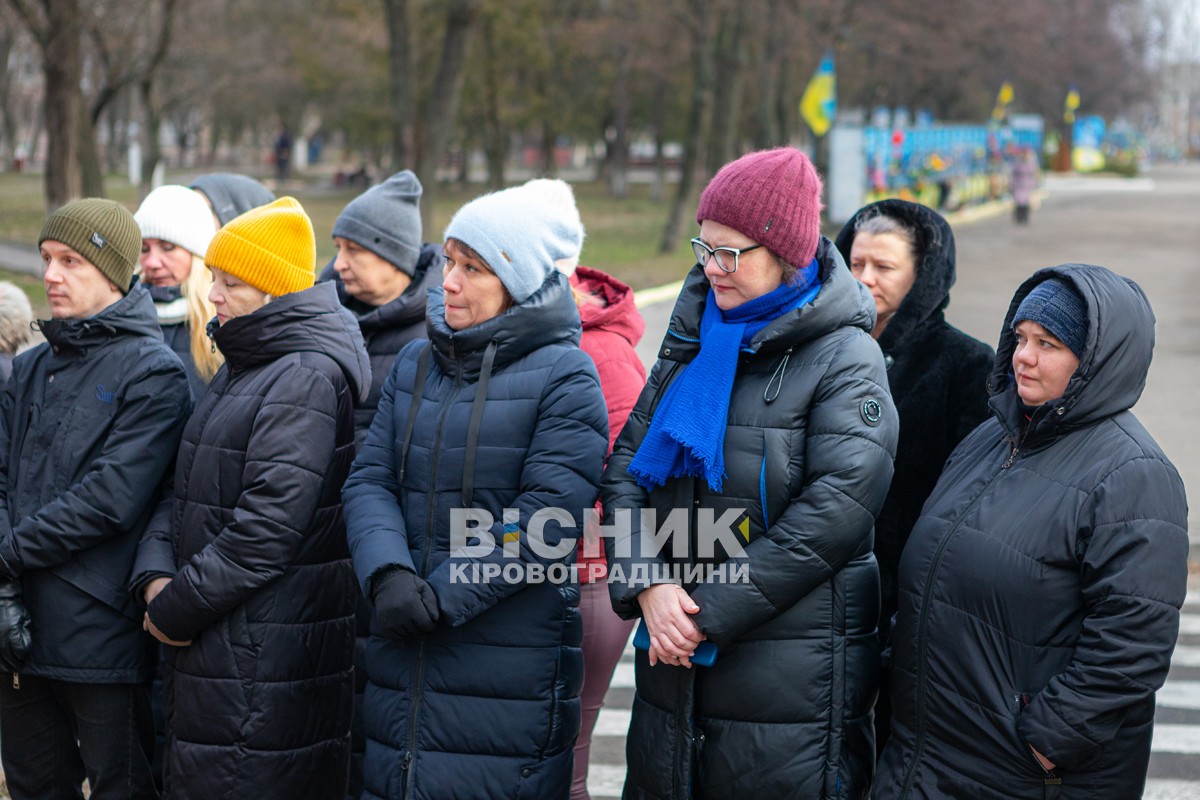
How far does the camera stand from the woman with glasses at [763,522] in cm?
322

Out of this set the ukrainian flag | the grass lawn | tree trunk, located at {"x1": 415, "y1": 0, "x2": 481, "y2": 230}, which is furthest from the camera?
the ukrainian flag

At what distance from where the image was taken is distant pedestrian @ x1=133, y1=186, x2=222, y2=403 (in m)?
4.99

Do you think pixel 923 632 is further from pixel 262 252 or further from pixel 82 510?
pixel 82 510

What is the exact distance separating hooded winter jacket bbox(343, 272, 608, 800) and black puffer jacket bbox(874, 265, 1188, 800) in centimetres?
88

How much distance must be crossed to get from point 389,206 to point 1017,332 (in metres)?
2.45

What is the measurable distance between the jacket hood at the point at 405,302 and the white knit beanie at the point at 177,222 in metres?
0.47

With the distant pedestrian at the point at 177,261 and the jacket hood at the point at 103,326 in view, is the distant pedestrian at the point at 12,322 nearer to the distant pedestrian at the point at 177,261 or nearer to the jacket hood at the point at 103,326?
the distant pedestrian at the point at 177,261

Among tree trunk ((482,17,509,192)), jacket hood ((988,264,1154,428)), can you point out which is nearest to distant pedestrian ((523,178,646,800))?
jacket hood ((988,264,1154,428))

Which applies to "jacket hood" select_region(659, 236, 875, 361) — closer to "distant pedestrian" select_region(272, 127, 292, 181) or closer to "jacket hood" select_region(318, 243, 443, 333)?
"jacket hood" select_region(318, 243, 443, 333)

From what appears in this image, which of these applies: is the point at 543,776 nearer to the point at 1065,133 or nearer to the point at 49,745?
the point at 49,745

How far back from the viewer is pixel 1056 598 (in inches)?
121

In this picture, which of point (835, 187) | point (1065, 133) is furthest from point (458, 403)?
point (1065, 133)

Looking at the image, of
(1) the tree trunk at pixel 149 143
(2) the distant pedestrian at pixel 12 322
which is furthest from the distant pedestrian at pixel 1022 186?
(2) the distant pedestrian at pixel 12 322

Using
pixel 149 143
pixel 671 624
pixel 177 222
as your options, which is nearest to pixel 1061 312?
pixel 671 624
